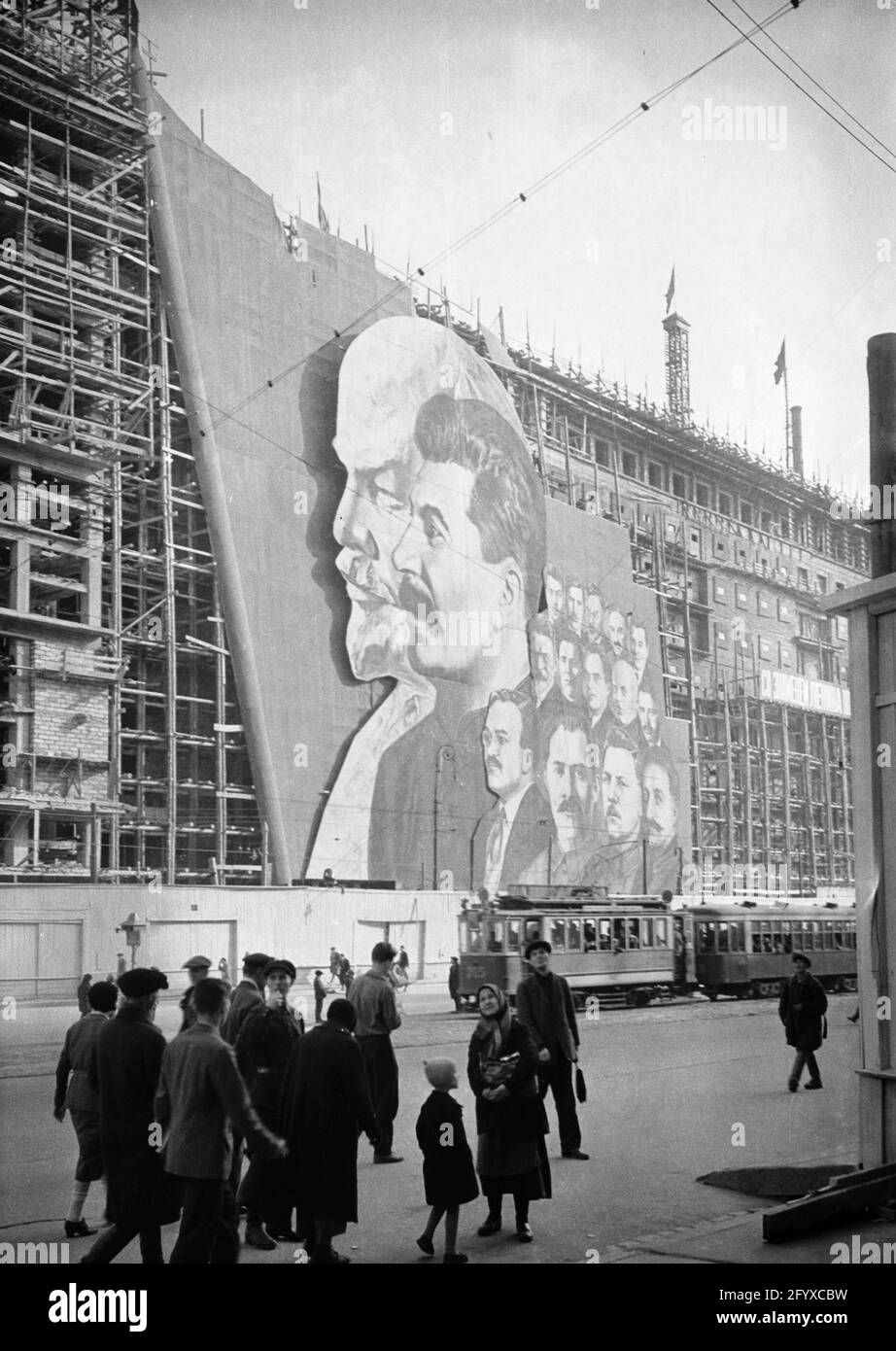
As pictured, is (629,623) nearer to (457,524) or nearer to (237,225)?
(457,524)

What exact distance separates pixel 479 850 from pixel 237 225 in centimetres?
2133

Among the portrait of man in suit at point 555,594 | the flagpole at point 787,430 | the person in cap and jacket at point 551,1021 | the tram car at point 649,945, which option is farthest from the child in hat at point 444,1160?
the flagpole at point 787,430

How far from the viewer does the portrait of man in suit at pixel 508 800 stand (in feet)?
150

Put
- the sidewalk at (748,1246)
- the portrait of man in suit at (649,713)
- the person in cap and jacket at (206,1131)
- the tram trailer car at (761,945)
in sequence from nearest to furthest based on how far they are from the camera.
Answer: the person in cap and jacket at (206,1131) → the sidewalk at (748,1246) → the tram trailer car at (761,945) → the portrait of man in suit at (649,713)

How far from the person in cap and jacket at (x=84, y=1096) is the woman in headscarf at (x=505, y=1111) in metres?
2.16

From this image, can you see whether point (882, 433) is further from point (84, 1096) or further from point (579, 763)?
point (579, 763)

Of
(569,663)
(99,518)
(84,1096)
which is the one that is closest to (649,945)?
(99,518)

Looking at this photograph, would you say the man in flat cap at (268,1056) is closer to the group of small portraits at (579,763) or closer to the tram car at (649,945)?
the tram car at (649,945)

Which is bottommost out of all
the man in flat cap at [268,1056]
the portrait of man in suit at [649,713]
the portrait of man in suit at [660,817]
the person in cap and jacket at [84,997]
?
the person in cap and jacket at [84,997]

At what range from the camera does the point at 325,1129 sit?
22.1 feet

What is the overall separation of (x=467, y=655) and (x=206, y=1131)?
3943 centimetres

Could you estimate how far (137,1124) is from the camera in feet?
21.2

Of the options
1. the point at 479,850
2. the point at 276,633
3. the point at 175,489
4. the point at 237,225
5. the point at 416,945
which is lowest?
the point at 416,945
